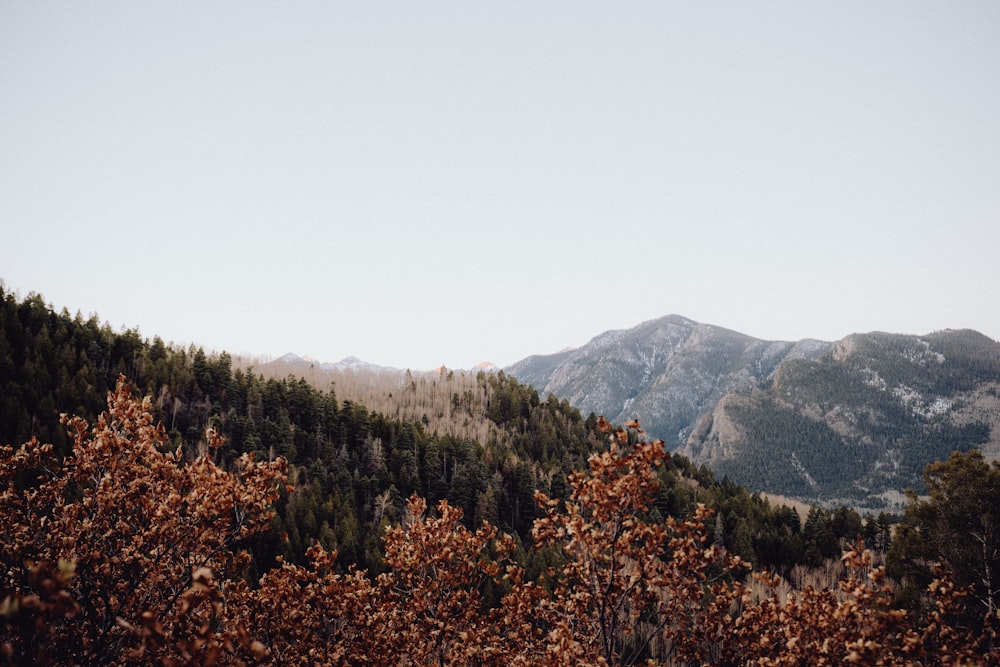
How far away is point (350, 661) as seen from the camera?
12836 millimetres

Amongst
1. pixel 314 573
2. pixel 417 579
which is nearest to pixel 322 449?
pixel 417 579

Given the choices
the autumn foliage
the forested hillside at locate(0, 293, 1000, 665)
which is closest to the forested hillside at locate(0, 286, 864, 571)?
the forested hillside at locate(0, 293, 1000, 665)

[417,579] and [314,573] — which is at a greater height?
[314,573]

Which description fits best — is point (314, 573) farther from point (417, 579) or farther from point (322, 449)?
point (322, 449)

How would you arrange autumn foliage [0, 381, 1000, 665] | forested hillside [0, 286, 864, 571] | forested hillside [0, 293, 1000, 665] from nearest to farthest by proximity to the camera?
forested hillside [0, 293, 1000, 665]
autumn foliage [0, 381, 1000, 665]
forested hillside [0, 286, 864, 571]

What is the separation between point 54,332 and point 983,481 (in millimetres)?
120376

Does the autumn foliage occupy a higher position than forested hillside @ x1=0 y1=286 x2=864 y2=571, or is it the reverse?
the autumn foliage

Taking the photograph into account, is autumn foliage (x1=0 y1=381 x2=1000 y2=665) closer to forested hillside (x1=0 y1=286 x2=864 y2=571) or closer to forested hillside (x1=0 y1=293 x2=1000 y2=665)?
forested hillside (x1=0 y1=293 x2=1000 y2=665)

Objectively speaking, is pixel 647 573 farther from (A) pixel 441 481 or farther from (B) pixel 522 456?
(B) pixel 522 456

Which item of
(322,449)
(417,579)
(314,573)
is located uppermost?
(314,573)

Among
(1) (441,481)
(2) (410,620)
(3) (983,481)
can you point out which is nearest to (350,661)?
(2) (410,620)

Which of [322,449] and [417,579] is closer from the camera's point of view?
[417,579]

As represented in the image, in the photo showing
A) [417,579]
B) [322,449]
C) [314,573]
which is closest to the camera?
[314,573]

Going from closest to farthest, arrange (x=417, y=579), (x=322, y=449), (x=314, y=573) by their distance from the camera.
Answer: (x=314, y=573) → (x=417, y=579) → (x=322, y=449)
